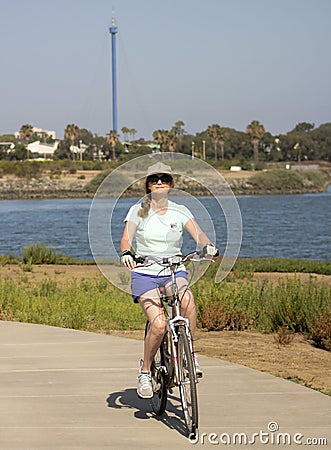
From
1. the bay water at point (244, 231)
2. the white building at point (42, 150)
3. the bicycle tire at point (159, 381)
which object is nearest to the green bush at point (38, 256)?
the bay water at point (244, 231)

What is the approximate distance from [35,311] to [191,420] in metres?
6.25

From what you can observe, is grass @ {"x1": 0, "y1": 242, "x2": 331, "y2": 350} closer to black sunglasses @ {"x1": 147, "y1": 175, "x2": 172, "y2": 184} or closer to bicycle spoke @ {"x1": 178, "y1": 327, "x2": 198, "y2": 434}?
black sunglasses @ {"x1": 147, "y1": 175, "x2": 172, "y2": 184}

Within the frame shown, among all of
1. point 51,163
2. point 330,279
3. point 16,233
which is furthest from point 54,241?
point 51,163

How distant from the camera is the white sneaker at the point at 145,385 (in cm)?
600

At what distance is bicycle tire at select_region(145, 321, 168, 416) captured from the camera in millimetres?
6031

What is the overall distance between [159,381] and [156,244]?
0.98m

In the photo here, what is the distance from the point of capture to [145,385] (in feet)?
19.9

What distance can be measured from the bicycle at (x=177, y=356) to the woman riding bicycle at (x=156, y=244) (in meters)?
0.07

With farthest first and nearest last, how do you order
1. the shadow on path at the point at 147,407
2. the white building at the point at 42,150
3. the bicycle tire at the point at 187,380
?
1. the white building at the point at 42,150
2. the shadow on path at the point at 147,407
3. the bicycle tire at the point at 187,380

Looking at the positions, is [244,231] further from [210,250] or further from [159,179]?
[210,250]

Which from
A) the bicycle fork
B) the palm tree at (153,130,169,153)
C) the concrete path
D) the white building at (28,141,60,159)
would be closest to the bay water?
the concrete path

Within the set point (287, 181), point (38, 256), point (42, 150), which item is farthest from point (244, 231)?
point (42, 150)

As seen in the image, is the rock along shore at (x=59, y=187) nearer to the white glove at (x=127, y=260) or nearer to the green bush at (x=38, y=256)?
the green bush at (x=38, y=256)

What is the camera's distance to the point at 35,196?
116 meters
